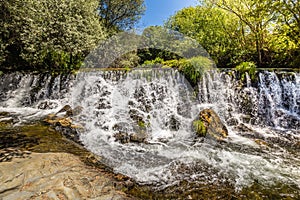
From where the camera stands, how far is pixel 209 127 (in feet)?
20.7

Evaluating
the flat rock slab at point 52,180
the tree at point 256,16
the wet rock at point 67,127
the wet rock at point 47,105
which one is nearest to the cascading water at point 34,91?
the wet rock at point 47,105

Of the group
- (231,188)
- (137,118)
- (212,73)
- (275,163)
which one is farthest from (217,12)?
(231,188)

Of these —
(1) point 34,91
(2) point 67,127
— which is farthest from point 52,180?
(1) point 34,91

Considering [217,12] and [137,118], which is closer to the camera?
[137,118]

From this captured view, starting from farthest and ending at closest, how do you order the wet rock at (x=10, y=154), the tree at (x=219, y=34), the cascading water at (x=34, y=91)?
the tree at (x=219, y=34), the cascading water at (x=34, y=91), the wet rock at (x=10, y=154)

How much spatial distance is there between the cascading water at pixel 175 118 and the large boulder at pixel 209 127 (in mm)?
271

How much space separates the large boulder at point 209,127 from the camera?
20.2ft

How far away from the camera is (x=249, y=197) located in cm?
321

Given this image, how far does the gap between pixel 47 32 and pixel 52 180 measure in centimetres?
941

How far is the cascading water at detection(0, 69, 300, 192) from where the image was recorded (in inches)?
164

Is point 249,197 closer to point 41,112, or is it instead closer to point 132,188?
point 132,188

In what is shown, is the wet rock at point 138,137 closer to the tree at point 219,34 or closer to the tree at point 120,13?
the tree at point 219,34

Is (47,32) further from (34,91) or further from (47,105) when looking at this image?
(47,105)

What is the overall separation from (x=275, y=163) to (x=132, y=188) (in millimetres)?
3445
